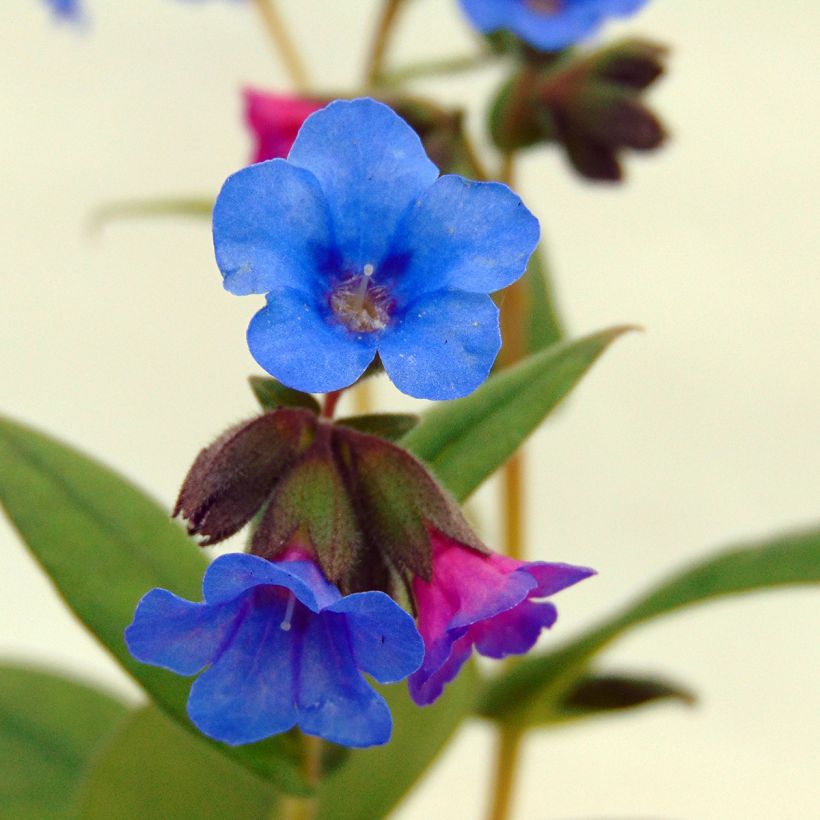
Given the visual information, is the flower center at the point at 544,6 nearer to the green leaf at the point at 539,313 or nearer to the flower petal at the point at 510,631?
the green leaf at the point at 539,313

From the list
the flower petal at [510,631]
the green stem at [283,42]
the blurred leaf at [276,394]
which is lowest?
the flower petal at [510,631]

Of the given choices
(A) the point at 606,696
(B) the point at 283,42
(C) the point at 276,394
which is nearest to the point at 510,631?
(C) the point at 276,394

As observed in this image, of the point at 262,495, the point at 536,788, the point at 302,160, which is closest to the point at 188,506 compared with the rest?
the point at 262,495

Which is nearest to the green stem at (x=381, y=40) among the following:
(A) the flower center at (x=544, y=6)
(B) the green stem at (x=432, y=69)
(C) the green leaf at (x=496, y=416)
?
(B) the green stem at (x=432, y=69)

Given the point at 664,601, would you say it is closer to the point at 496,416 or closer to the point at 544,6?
the point at 496,416

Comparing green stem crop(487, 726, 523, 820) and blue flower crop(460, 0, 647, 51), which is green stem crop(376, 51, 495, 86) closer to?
blue flower crop(460, 0, 647, 51)

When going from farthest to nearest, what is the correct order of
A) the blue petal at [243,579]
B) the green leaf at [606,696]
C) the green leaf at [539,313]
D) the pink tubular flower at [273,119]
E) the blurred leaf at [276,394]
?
1. the green leaf at [539,313]
2. the green leaf at [606,696]
3. the pink tubular flower at [273,119]
4. the blurred leaf at [276,394]
5. the blue petal at [243,579]

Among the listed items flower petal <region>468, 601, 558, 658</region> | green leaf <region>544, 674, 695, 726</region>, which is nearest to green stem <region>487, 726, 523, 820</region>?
green leaf <region>544, 674, 695, 726</region>
